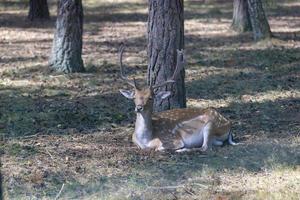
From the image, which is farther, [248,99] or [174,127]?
[248,99]

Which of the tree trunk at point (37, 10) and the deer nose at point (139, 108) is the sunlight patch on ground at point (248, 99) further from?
the tree trunk at point (37, 10)

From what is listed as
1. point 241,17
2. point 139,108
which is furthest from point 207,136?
point 241,17

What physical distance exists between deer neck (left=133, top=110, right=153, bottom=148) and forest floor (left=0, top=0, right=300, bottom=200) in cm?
15

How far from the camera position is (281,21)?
2297 cm

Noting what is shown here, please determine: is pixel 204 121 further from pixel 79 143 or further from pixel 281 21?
pixel 281 21

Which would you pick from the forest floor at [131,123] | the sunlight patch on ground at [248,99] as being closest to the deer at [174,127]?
the forest floor at [131,123]

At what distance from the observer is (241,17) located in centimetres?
1980

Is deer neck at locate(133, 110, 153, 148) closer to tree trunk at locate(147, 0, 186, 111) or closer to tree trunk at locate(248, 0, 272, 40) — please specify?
tree trunk at locate(147, 0, 186, 111)

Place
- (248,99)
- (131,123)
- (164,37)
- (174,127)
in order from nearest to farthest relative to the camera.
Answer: (174,127) → (164,37) → (131,123) → (248,99)

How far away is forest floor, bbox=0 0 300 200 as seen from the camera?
7176 millimetres

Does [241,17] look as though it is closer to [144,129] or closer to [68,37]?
[68,37]

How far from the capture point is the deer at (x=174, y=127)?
8.48m

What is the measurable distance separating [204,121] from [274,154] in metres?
0.97

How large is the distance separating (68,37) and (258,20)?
227 inches
